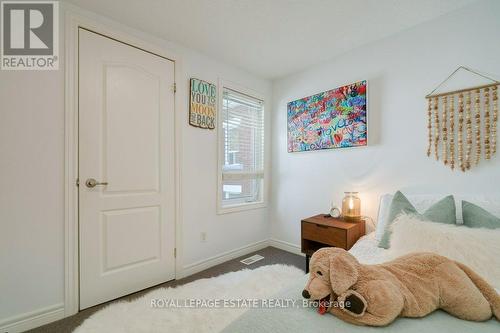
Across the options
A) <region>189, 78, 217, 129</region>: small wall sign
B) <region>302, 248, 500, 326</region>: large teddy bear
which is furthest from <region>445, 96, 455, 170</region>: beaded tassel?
<region>189, 78, 217, 129</region>: small wall sign

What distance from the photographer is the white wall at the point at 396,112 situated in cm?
176

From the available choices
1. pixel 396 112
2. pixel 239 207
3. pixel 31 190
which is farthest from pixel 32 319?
pixel 396 112

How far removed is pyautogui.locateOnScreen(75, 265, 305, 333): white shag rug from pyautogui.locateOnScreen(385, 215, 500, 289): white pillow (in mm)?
844

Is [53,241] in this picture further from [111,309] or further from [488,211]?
[488,211]

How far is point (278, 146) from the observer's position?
317 cm

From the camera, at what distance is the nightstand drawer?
2.04 m

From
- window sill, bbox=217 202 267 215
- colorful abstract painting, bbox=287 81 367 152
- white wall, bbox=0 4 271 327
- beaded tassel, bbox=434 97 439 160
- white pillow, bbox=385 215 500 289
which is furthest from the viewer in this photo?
window sill, bbox=217 202 267 215

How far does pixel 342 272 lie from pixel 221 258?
79.0 inches

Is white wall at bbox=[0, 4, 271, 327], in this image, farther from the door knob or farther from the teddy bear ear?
the teddy bear ear

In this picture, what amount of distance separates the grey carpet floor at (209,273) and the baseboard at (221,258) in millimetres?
48

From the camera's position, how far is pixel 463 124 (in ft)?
5.92

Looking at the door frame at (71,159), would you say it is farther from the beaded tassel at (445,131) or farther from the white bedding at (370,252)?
the beaded tassel at (445,131)

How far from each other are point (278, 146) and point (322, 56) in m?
1.22

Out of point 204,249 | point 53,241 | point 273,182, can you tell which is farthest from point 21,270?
point 273,182
